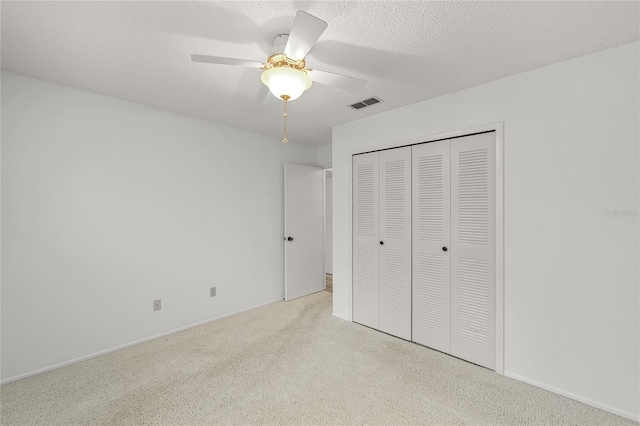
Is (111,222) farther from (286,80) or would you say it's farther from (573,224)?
(573,224)

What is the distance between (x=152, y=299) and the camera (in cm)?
303

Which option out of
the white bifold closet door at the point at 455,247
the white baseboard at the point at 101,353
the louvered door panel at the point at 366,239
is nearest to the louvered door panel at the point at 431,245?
the white bifold closet door at the point at 455,247

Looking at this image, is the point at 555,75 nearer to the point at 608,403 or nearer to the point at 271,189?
the point at 608,403

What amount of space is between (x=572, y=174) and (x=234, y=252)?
341 centimetres

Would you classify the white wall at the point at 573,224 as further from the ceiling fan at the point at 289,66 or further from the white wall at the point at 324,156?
the white wall at the point at 324,156

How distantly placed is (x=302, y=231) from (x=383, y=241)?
1591mm

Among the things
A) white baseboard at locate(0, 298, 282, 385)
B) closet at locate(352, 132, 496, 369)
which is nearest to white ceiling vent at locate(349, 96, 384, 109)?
closet at locate(352, 132, 496, 369)

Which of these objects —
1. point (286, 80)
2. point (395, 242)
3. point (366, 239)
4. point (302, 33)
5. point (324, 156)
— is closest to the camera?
point (302, 33)

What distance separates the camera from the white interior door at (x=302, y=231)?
4258 mm

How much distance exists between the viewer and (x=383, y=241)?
3.17 metres

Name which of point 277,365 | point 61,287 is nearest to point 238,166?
point 61,287

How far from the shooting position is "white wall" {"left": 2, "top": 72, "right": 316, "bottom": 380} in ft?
7.55

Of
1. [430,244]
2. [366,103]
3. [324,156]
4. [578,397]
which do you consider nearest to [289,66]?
[366,103]

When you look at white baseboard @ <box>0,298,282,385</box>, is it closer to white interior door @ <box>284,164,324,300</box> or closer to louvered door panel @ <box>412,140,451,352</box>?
white interior door @ <box>284,164,324,300</box>
